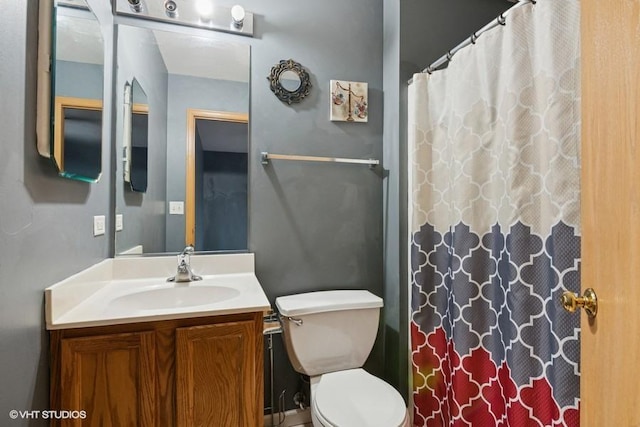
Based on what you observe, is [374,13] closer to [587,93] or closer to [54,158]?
[587,93]

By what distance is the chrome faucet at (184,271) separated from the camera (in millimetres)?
1498

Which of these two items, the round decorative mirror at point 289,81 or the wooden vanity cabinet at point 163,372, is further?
the round decorative mirror at point 289,81

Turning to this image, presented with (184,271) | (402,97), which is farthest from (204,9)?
(184,271)

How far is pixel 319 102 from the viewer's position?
1.82 metres

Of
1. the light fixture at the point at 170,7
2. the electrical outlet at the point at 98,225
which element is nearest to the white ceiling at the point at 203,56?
the light fixture at the point at 170,7

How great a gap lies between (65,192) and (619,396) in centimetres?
163

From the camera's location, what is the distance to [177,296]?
1.44 meters

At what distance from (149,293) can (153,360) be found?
40 cm

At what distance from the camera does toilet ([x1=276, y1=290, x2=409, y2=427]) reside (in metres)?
1.35

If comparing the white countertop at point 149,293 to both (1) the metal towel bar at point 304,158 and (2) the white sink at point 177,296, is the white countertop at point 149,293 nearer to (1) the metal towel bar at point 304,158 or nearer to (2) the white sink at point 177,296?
(2) the white sink at point 177,296

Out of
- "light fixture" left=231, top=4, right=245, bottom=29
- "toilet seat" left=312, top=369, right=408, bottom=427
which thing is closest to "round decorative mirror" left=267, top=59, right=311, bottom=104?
"light fixture" left=231, top=4, right=245, bottom=29

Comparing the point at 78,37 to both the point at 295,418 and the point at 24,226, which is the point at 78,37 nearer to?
the point at 24,226

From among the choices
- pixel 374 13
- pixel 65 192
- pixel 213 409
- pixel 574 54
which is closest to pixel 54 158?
pixel 65 192

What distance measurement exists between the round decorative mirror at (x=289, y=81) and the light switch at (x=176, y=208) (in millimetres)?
798
